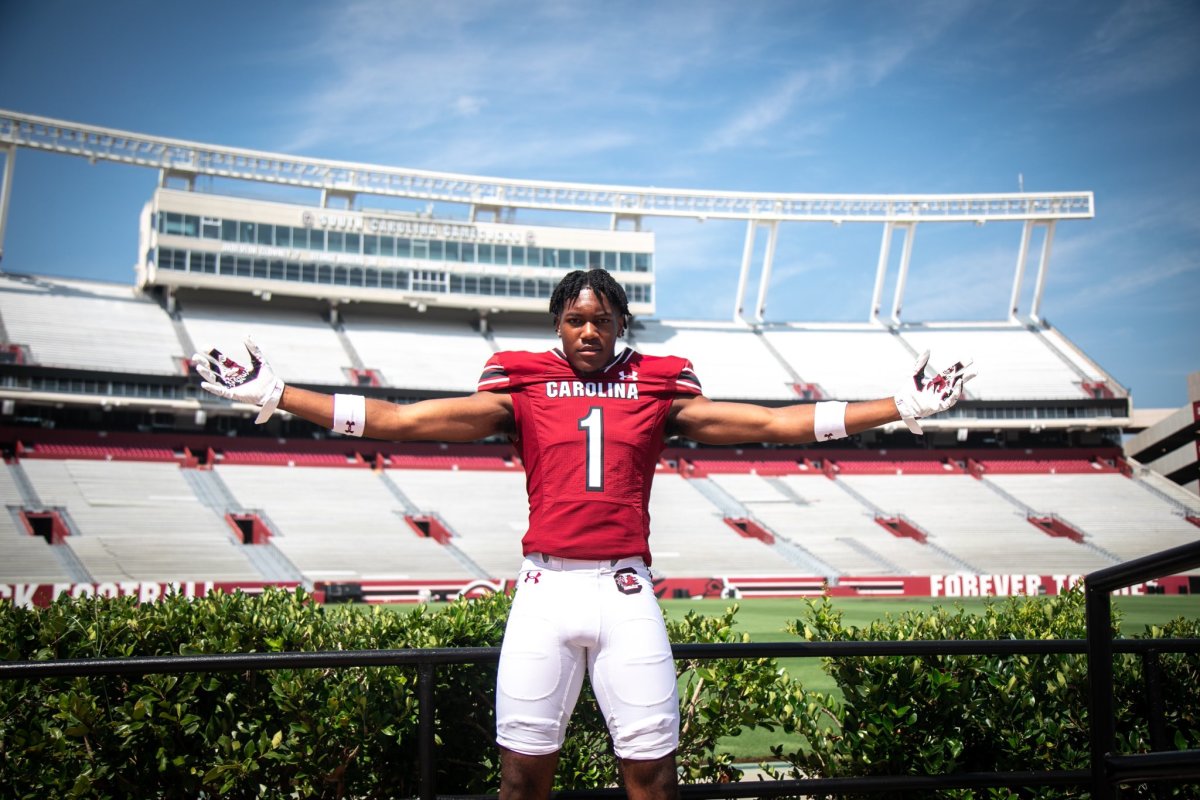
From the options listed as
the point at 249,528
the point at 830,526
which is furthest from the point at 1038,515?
the point at 249,528

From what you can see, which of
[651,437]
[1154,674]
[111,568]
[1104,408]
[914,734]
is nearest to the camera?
[651,437]

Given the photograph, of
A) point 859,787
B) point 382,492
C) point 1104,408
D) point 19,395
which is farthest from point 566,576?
point 1104,408

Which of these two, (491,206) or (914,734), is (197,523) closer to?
(491,206)

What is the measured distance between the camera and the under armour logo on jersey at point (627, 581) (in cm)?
285

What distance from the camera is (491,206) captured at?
150 feet

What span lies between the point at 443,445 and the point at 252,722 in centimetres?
3614

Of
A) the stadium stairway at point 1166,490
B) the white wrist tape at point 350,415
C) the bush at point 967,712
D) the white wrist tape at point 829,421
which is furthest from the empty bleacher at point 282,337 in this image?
the white wrist tape at point 829,421

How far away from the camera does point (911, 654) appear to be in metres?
3.18

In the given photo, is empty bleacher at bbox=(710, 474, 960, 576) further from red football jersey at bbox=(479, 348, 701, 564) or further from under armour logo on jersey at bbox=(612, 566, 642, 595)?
under armour logo on jersey at bbox=(612, 566, 642, 595)

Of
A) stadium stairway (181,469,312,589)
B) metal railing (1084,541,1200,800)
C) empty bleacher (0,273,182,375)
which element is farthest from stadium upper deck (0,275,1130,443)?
metal railing (1084,541,1200,800)

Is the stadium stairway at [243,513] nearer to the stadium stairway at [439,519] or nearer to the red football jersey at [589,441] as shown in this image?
the stadium stairway at [439,519]

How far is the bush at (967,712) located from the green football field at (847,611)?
6.49 metres

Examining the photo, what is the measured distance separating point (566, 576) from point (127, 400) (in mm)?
37814

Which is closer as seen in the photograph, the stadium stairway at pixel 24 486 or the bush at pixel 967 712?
the bush at pixel 967 712
